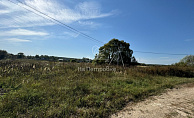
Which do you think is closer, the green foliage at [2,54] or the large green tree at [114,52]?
the green foliage at [2,54]

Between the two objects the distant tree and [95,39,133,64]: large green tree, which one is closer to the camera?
the distant tree

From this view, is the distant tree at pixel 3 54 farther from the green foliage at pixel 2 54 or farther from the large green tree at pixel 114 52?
the large green tree at pixel 114 52

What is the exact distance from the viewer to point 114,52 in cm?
1703

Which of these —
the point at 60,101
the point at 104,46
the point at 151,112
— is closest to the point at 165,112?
the point at 151,112

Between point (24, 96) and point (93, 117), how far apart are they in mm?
2562

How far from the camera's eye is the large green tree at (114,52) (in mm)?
16328

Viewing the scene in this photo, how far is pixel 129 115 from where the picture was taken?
2.50 m

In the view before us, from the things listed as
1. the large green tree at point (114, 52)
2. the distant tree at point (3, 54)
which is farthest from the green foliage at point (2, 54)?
the large green tree at point (114, 52)

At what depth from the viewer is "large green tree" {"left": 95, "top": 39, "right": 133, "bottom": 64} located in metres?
16.3

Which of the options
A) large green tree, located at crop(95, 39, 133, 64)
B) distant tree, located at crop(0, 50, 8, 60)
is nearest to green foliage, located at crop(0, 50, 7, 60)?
distant tree, located at crop(0, 50, 8, 60)

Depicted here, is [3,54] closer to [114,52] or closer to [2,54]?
[2,54]

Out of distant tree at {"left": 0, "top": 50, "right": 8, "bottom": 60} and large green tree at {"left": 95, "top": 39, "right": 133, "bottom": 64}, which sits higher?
large green tree at {"left": 95, "top": 39, "right": 133, "bottom": 64}

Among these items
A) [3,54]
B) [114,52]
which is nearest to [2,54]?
[3,54]

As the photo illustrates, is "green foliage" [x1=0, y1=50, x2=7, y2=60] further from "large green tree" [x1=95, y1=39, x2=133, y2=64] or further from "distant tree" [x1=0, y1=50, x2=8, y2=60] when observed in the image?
"large green tree" [x1=95, y1=39, x2=133, y2=64]
